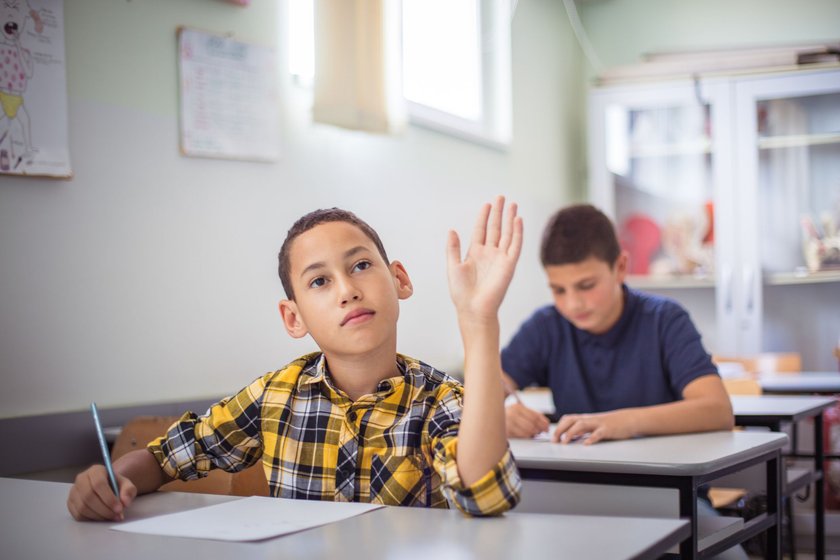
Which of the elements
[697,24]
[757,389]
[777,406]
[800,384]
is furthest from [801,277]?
[777,406]

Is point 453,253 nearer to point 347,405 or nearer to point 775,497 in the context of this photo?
point 347,405

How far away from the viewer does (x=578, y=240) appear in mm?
2391

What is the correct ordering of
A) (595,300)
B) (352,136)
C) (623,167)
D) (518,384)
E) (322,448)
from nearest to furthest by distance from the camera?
(322,448) < (595,300) < (518,384) < (352,136) < (623,167)

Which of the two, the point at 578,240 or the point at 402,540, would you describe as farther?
the point at 578,240

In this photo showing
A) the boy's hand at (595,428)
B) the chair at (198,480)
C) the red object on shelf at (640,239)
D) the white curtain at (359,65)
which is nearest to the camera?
the chair at (198,480)

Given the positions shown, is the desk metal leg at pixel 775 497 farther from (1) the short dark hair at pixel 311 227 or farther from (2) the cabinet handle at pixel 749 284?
(2) the cabinet handle at pixel 749 284

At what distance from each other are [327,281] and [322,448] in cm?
23

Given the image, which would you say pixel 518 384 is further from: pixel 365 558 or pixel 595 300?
pixel 365 558

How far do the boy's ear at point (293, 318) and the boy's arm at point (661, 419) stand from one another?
0.78 m

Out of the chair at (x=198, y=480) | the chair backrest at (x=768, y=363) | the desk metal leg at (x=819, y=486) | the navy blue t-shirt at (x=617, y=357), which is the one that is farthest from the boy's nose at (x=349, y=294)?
the chair backrest at (x=768, y=363)

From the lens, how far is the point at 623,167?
4961 mm

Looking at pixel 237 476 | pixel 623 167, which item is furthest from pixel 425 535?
pixel 623 167

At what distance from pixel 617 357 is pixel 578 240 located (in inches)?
13.0

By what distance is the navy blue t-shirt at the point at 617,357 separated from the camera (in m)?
2.36
